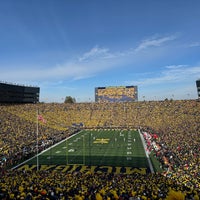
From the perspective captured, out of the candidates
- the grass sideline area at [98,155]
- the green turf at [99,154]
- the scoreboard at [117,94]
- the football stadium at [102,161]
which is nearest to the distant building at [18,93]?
the football stadium at [102,161]

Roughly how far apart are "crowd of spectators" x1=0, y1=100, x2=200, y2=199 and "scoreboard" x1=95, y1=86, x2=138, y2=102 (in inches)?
93.1

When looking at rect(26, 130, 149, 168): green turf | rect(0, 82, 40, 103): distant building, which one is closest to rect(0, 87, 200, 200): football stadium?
rect(26, 130, 149, 168): green turf

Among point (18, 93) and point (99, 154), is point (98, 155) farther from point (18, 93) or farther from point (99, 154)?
point (18, 93)

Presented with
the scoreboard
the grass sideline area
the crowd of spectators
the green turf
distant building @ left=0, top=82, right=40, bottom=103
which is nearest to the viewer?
the crowd of spectators

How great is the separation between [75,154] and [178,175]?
15822mm

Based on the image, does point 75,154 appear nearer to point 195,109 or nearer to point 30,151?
point 30,151

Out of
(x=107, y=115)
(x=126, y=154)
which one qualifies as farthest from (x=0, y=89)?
(x=126, y=154)

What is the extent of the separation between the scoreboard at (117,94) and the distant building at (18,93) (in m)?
22.1

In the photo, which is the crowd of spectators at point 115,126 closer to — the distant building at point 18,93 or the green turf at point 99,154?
the green turf at point 99,154

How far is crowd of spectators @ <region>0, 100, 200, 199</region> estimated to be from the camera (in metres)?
11.9

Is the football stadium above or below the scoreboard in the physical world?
below

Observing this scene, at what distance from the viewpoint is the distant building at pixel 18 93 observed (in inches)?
2404

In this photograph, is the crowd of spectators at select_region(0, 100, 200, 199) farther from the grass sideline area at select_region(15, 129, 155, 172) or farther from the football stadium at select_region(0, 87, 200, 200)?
the grass sideline area at select_region(15, 129, 155, 172)

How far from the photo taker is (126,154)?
29.0 m
